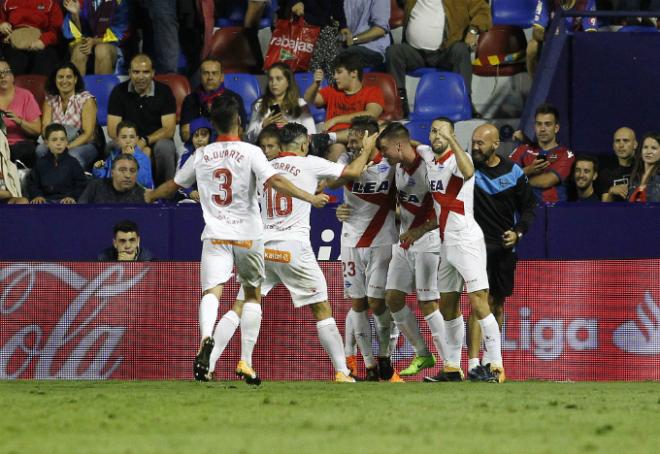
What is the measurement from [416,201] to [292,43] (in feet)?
15.8

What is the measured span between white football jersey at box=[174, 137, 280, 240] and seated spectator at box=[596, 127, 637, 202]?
4741mm

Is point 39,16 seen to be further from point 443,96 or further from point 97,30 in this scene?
point 443,96

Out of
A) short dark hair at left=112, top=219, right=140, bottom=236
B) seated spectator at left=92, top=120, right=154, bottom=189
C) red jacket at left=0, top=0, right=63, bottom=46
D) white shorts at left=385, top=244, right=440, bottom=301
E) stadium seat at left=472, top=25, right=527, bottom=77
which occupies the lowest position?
white shorts at left=385, top=244, right=440, bottom=301

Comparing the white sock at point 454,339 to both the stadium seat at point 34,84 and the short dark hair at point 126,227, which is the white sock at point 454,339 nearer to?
the short dark hair at point 126,227

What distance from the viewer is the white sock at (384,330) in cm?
1200

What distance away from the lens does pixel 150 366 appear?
1266 centimetres

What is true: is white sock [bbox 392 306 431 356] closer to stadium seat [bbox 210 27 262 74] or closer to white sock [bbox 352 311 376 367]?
white sock [bbox 352 311 376 367]

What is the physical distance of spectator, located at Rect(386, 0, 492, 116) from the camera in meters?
15.8

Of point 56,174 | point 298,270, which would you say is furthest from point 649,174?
point 56,174

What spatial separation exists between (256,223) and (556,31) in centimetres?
589

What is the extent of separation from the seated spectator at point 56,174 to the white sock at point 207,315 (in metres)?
4.13

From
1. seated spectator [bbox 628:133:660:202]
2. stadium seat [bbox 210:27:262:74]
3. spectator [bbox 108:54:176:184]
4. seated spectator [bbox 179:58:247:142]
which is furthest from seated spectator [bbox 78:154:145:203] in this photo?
seated spectator [bbox 628:133:660:202]

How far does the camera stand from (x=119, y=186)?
1328cm

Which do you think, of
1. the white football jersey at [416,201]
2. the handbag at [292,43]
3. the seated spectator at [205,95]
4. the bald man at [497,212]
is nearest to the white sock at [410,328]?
the bald man at [497,212]
